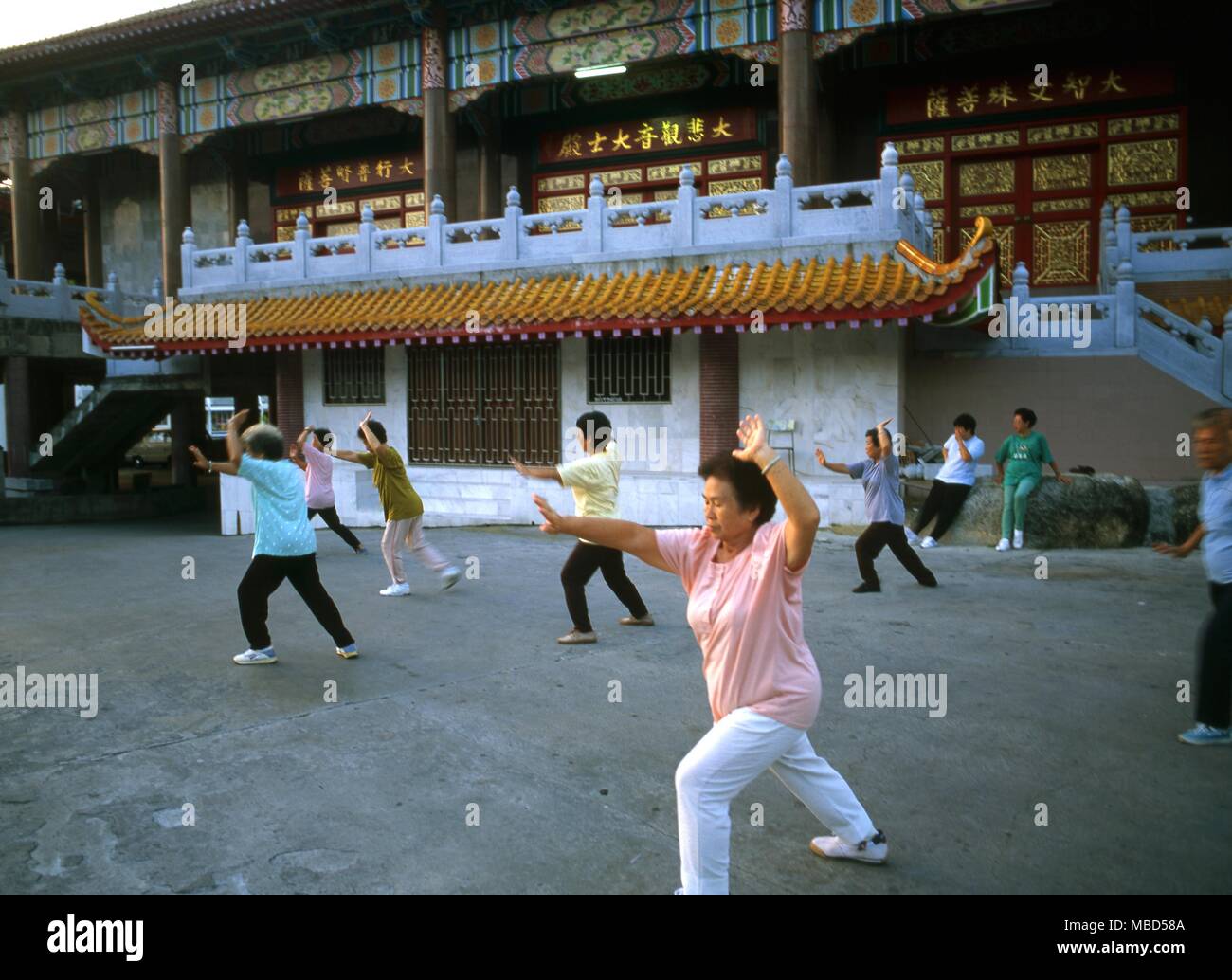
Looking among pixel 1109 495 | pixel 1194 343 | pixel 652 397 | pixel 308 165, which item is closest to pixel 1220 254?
pixel 1194 343

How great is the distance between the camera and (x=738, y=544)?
3.26 metres

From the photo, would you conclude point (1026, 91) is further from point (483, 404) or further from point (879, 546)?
point (879, 546)

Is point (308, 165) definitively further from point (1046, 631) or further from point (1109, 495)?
point (1046, 631)

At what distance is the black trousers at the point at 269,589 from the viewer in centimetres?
646

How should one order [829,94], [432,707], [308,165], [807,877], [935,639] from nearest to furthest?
[807,877]
[432,707]
[935,639]
[829,94]
[308,165]

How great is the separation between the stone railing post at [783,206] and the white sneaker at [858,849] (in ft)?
33.4

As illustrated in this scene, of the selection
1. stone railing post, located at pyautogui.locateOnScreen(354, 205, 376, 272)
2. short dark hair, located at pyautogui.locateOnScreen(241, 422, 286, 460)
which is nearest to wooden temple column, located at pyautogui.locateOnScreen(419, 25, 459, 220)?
stone railing post, located at pyautogui.locateOnScreen(354, 205, 376, 272)

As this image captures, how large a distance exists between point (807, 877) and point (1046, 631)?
4460 millimetres

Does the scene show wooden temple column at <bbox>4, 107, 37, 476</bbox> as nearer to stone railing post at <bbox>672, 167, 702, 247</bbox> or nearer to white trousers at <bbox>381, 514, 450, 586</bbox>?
stone railing post at <bbox>672, 167, 702, 247</bbox>

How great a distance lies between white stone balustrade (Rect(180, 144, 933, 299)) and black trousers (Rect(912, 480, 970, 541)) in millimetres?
3210

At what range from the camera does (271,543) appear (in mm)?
6422

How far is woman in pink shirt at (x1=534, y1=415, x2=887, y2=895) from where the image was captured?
3037mm

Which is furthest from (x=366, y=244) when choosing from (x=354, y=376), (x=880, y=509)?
(x=880, y=509)

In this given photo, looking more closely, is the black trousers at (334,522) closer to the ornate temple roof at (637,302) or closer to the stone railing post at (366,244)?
the ornate temple roof at (637,302)
